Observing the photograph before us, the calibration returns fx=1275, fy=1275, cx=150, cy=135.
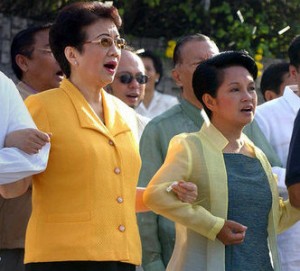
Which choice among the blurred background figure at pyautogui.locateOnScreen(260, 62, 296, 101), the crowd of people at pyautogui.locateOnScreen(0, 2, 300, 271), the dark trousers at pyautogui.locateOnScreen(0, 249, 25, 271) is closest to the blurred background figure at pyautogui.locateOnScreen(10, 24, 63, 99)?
the crowd of people at pyautogui.locateOnScreen(0, 2, 300, 271)

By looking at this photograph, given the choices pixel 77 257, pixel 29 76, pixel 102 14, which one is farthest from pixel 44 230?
pixel 29 76

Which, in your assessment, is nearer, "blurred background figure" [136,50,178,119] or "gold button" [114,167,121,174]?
"gold button" [114,167,121,174]

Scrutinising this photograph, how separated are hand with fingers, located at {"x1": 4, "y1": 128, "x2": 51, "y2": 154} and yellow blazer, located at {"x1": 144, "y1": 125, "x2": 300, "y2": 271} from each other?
2.49ft

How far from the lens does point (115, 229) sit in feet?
18.4

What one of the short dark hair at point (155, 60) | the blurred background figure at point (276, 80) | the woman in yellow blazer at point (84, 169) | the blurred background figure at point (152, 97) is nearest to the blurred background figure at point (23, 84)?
the woman in yellow blazer at point (84, 169)

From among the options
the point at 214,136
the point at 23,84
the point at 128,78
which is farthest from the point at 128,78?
the point at 214,136

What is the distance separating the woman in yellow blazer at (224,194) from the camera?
5.84m

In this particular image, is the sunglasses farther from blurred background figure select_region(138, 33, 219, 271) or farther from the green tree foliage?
the green tree foliage

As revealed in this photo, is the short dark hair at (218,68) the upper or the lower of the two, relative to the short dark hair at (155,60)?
upper

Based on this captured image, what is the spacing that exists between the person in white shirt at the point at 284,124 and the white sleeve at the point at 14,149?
1993 millimetres

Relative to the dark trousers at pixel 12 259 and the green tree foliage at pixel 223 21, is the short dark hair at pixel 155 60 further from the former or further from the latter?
the dark trousers at pixel 12 259

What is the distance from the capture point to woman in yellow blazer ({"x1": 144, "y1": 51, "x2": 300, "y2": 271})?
5.84 meters

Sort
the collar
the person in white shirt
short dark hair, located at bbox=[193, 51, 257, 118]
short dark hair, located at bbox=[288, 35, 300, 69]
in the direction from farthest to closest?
short dark hair, located at bbox=[288, 35, 300, 69] < the person in white shirt < short dark hair, located at bbox=[193, 51, 257, 118] < the collar

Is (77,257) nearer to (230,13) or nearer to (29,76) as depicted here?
(29,76)
